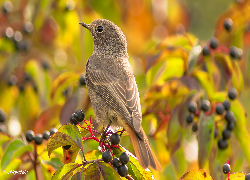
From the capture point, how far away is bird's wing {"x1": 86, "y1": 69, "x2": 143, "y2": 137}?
3.46 metres

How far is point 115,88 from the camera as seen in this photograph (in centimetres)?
378

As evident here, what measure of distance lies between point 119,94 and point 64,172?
108 centimetres

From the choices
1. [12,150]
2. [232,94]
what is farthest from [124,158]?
[232,94]

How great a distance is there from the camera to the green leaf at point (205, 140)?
344cm

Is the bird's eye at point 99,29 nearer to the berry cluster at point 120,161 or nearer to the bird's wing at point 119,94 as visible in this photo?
the bird's wing at point 119,94

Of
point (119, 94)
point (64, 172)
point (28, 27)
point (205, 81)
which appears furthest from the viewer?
point (28, 27)

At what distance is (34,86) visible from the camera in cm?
518

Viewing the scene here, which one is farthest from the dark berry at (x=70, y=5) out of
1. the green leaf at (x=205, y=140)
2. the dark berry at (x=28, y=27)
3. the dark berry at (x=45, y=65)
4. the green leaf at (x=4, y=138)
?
the green leaf at (x=205, y=140)

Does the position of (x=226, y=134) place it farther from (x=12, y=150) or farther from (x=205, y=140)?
(x=12, y=150)

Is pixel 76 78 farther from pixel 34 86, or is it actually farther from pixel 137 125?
pixel 137 125

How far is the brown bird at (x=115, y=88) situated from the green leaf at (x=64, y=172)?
0.56m

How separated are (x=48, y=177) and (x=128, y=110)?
37.0 inches

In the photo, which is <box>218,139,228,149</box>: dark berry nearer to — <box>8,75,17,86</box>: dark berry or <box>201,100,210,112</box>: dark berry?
<box>201,100,210,112</box>: dark berry

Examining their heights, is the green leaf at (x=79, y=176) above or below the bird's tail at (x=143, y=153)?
below
